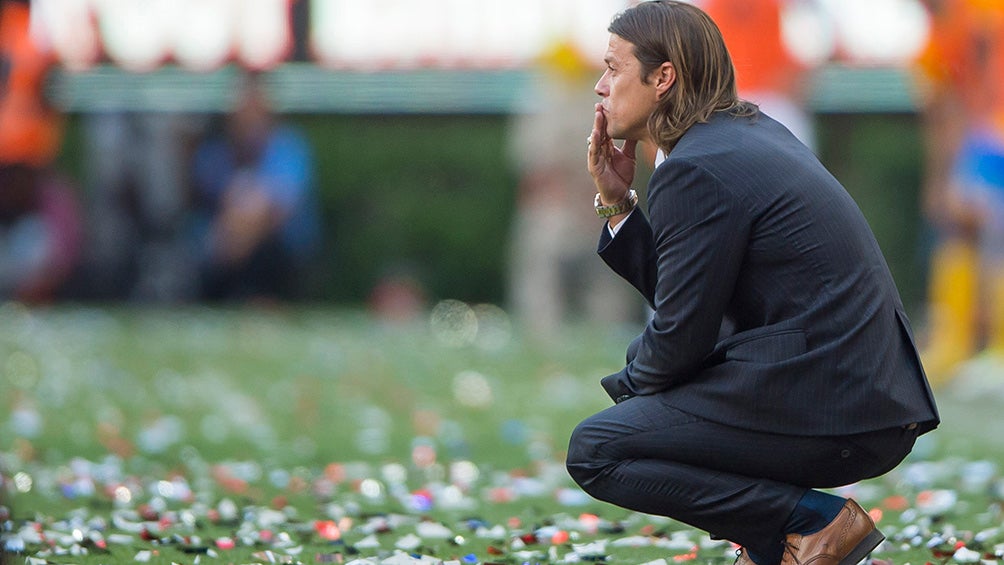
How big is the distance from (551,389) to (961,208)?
2808 mm

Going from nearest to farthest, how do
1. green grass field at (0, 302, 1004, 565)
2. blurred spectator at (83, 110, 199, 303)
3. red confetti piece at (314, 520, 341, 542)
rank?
green grass field at (0, 302, 1004, 565), red confetti piece at (314, 520, 341, 542), blurred spectator at (83, 110, 199, 303)

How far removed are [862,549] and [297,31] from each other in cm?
1196

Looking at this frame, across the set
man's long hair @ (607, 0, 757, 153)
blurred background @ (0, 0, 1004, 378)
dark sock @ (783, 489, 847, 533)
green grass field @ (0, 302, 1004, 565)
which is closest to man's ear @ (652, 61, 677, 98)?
man's long hair @ (607, 0, 757, 153)

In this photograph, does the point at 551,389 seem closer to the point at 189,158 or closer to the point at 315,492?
the point at 315,492

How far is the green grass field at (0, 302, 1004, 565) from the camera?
4.67m

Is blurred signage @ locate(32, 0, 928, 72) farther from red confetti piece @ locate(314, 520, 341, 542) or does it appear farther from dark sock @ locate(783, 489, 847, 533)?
dark sock @ locate(783, 489, 847, 533)

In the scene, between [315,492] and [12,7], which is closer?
[315,492]

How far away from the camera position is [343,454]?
7.09 meters

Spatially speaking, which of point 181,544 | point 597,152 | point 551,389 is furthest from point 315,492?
point 551,389

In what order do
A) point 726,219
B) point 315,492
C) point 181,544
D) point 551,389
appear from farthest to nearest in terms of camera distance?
point 551,389
point 315,492
point 181,544
point 726,219

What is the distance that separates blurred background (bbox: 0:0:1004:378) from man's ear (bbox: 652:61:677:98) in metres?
8.73

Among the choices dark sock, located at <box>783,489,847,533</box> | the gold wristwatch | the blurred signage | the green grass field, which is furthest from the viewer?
the blurred signage

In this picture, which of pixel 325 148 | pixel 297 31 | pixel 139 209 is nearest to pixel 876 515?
pixel 297 31

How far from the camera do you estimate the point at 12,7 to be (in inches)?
565
